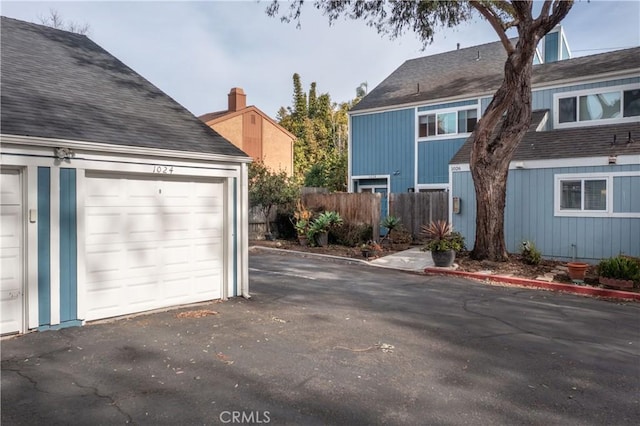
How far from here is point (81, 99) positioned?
705cm

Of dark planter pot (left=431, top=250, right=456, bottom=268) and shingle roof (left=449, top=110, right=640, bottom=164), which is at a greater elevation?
shingle roof (left=449, top=110, right=640, bottom=164)

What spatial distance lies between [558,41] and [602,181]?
9.49m

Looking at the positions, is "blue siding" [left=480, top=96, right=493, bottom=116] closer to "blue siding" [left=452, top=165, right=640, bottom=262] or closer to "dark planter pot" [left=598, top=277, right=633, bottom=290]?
"blue siding" [left=452, top=165, right=640, bottom=262]

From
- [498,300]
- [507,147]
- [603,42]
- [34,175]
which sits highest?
[603,42]

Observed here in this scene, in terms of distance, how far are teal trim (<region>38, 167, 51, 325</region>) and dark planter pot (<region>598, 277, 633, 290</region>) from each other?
1009 centimetres

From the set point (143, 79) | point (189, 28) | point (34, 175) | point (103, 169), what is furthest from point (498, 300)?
point (189, 28)

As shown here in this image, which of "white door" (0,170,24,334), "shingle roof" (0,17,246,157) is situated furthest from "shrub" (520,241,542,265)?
"white door" (0,170,24,334)

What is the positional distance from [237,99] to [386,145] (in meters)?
16.6

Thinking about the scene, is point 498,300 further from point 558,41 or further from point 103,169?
point 558,41

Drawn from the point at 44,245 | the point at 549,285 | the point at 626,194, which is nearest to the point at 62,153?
the point at 44,245

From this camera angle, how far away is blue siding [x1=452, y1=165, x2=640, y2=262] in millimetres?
10867

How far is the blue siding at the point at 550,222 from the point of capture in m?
10.9

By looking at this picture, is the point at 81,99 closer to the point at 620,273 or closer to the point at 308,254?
the point at 308,254

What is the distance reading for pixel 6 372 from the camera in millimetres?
4262
